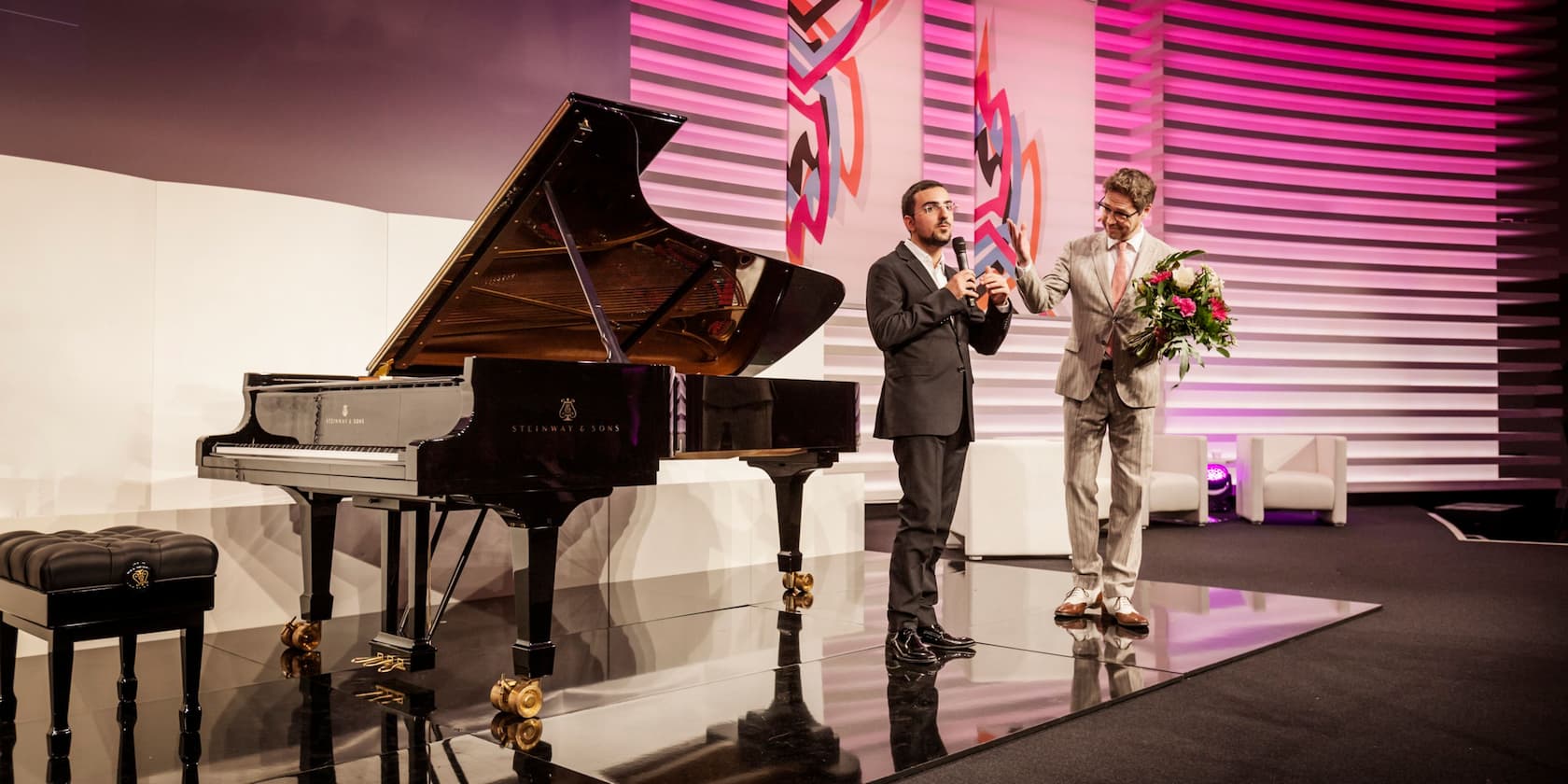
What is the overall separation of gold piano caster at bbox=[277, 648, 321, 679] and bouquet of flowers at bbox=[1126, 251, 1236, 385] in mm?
3024

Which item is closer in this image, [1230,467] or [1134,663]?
[1134,663]

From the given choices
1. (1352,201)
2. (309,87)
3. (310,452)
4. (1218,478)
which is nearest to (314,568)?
(310,452)

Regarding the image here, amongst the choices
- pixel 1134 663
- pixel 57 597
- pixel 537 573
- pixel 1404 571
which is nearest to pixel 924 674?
pixel 1134 663

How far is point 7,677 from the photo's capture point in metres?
2.82

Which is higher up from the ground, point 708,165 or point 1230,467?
point 708,165

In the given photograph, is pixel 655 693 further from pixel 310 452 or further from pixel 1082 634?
pixel 1082 634

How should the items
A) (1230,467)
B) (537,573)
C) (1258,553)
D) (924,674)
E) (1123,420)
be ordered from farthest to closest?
1. (1230,467)
2. (1258,553)
3. (1123,420)
4. (924,674)
5. (537,573)

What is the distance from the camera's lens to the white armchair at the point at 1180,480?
744 centimetres

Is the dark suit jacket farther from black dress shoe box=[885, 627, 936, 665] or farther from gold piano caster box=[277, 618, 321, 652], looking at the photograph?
gold piano caster box=[277, 618, 321, 652]

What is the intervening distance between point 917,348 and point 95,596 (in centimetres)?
233

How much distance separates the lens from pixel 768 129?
7703 mm

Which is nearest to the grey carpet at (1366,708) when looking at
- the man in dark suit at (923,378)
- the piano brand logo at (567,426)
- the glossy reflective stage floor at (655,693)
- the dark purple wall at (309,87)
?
the glossy reflective stage floor at (655,693)

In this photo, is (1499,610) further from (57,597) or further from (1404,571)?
(57,597)

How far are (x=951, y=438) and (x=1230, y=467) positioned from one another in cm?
578
